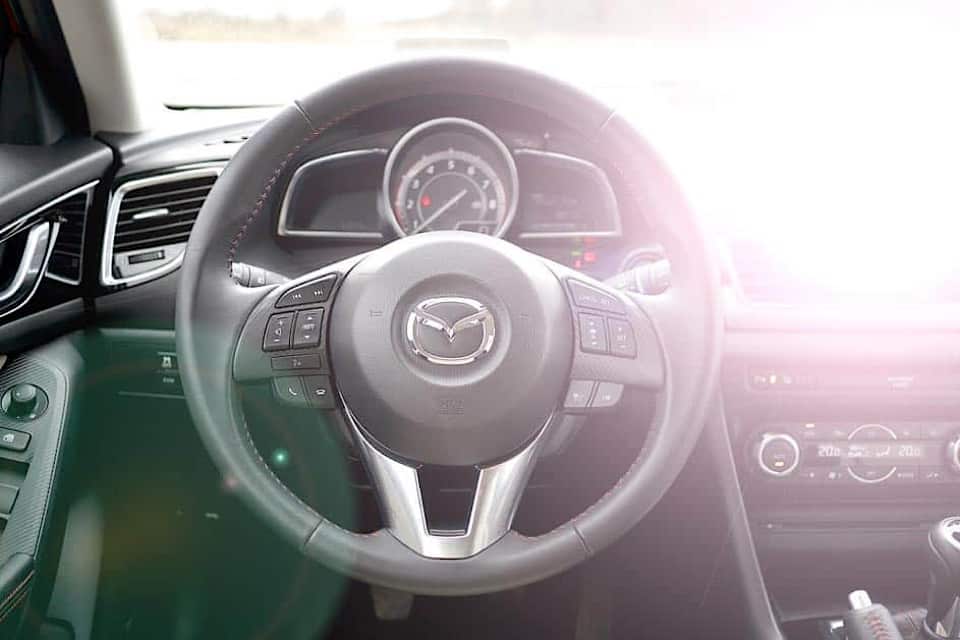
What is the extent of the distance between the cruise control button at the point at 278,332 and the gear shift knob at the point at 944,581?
988 mm

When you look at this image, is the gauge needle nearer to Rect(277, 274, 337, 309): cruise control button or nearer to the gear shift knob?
Rect(277, 274, 337, 309): cruise control button

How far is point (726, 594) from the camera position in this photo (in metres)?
1.78

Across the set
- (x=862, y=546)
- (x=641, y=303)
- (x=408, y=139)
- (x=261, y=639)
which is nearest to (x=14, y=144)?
(x=408, y=139)

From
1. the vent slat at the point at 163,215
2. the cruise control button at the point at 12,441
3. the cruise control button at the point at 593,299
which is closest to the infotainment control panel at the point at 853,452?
the cruise control button at the point at 593,299

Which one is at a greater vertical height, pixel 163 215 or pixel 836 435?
pixel 163 215

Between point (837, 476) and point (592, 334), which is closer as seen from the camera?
point (592, 334)

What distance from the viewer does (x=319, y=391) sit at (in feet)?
4.16

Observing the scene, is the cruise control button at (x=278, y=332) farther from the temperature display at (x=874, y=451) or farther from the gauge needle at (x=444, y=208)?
the temperature display at (x=874, y=451)

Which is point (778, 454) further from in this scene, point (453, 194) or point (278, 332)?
point (278, 332)

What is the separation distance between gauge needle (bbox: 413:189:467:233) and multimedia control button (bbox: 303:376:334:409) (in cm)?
30

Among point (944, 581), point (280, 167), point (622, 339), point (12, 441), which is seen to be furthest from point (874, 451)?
point (12, 441)

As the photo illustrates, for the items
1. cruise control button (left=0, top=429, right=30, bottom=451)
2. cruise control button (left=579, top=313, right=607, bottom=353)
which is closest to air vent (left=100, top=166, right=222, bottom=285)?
cruise control button (left=0, top=429, right=30, bottom=451)

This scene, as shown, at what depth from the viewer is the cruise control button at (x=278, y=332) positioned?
4.17 feet

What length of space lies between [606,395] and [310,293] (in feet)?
1.34
